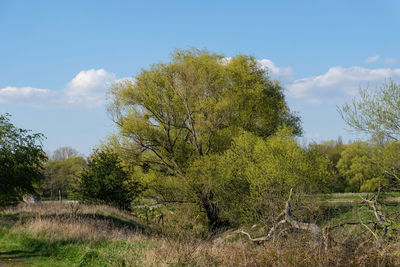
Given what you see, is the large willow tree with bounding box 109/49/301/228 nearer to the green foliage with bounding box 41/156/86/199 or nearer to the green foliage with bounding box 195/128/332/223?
the green foliage with bounding box 195/128/332/223

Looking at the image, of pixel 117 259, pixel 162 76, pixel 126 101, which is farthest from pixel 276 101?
pixel 117 259

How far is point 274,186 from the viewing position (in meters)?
24.6

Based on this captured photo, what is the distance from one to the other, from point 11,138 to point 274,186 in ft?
47.3

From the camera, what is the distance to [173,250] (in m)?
10.4

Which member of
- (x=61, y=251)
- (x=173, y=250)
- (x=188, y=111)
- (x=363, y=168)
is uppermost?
(x=188, y=111)

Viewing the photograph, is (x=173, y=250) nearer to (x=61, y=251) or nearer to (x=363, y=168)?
(x=61, y=251)

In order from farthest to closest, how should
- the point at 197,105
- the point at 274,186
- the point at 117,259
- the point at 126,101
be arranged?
the point at 126,101
the point at 197,105
the point at 274,186
the point at 117,259

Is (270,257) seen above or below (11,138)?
below

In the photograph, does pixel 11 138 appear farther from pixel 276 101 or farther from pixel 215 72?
pixel 276 101

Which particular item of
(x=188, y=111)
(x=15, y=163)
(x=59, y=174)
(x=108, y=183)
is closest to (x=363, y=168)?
(x=188, y=111)

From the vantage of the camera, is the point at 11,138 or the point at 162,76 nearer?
the point at 11,138

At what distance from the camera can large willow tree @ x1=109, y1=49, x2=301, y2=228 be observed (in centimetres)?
3086

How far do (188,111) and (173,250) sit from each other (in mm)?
20616

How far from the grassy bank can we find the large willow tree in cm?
1386
